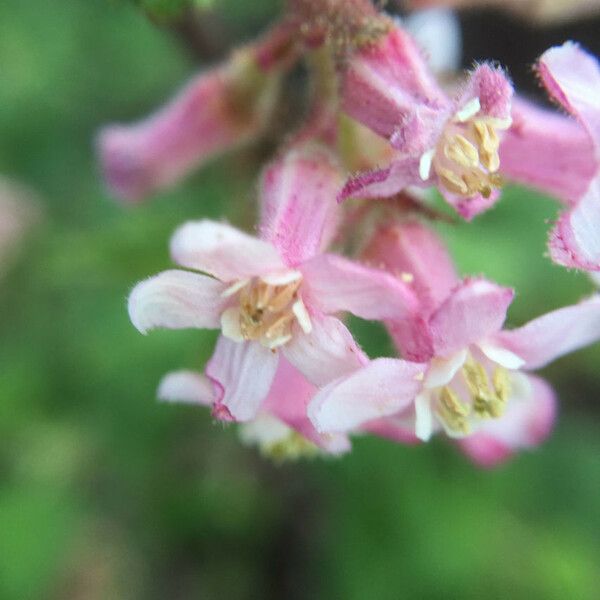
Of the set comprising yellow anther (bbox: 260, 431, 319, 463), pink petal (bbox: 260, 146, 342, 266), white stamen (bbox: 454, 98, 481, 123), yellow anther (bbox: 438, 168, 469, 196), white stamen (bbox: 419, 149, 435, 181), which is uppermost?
white stamen (bbox: 454, 98, 481, 123)

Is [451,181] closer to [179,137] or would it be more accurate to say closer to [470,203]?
[470,203]

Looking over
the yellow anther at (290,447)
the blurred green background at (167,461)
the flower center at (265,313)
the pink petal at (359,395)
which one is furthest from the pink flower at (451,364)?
the blurred green background at (167,461)

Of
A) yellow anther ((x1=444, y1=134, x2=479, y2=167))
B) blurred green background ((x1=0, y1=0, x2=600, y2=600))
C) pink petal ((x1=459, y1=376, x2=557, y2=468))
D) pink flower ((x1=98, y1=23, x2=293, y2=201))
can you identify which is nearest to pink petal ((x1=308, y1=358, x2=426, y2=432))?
yellow anther ((x1=444, y1=134, x2=479, y2=167))

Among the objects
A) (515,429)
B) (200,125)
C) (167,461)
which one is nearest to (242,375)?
(515,429)

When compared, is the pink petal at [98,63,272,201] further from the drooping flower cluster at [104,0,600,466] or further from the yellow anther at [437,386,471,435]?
the yellow anther at [437,386,471,435]

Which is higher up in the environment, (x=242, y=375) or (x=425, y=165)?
(x=425, y=165)
